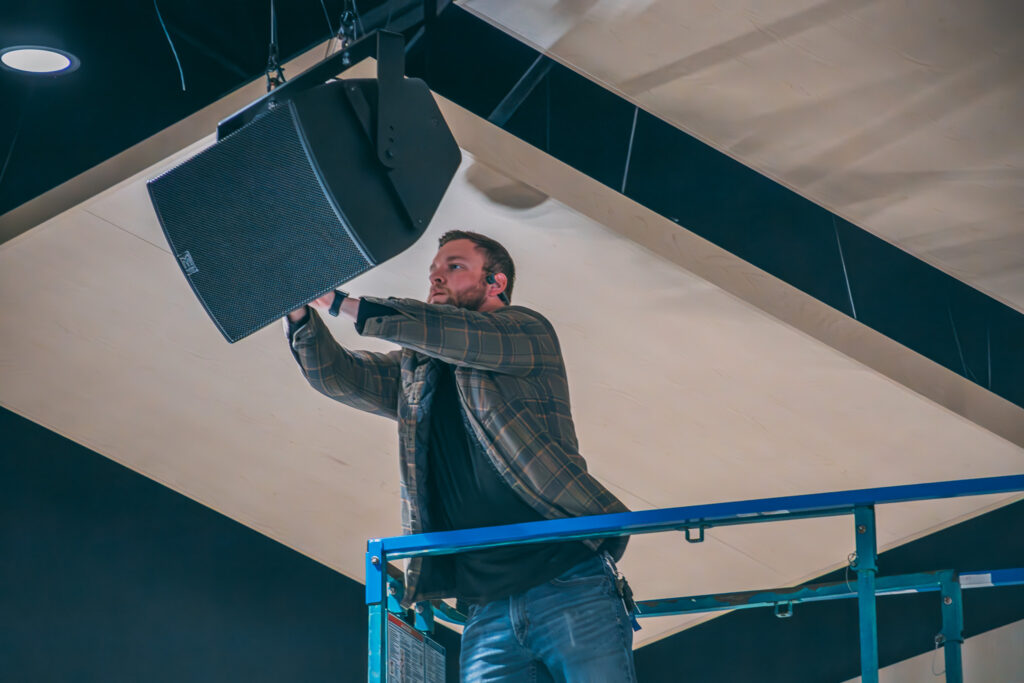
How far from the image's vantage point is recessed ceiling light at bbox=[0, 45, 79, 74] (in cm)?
310

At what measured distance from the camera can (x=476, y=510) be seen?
93.0 inches

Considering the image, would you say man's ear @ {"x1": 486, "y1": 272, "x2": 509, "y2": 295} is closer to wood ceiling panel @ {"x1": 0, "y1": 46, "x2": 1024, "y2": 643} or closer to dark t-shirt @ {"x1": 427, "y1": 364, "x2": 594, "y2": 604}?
dark t-shirt @ {"x1": 427, "y1": 364, "x2": 594, "y2": 604}

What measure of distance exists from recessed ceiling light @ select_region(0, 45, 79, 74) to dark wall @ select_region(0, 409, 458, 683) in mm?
1677

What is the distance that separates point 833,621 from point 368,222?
2.54 meters

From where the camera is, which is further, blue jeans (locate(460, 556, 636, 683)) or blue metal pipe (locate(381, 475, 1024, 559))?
blue jeans (locate(460, 556, 636, 683))

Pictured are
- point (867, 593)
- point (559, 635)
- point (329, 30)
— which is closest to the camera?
point (867, 593)

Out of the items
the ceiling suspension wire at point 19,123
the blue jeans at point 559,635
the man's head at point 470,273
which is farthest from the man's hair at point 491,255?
the ceiling suspension wire at point 19,123

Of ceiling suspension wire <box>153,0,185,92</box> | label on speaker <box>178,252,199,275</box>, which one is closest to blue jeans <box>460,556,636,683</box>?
label on speaker <box>178,252,199,275</box>

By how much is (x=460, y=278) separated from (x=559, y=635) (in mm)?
864

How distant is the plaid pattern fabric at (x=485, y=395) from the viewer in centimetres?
229

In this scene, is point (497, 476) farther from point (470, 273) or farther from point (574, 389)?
point (574, 389)

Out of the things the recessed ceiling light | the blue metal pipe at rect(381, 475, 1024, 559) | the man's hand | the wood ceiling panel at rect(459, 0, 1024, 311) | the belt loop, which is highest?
the recessed ceiling light

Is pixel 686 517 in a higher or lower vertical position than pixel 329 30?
lower

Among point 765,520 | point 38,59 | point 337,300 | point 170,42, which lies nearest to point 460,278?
point 337,300
